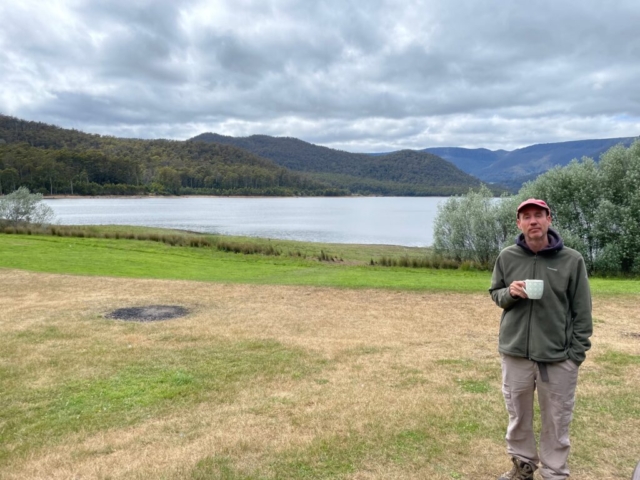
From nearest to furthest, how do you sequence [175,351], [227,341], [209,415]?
1. [209,415]
2. [175,351]
3. [227,341]

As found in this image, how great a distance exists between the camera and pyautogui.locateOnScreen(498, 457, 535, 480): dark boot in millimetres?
3660

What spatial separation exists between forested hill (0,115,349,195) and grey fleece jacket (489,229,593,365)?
116311 millimetres

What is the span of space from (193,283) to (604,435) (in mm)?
12352

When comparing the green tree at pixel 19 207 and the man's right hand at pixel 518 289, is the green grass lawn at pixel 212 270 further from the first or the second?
the green tree at pixel 19 207

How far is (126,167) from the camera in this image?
438 ft

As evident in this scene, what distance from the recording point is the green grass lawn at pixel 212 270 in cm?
1537

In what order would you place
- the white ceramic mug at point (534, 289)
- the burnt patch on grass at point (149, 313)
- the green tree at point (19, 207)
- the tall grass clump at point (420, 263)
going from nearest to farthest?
the white ceramic mug at point (534, 289)
the burnt patch on grass at point (149, 313)
the tall grass clump at point (420, 263)
the green tree at point (19, 207)

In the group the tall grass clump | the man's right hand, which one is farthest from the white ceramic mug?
the tall grass clump

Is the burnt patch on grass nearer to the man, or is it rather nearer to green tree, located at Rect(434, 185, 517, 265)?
the man

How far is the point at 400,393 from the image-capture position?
569 cm

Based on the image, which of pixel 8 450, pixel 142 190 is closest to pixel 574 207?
pixel 8 450

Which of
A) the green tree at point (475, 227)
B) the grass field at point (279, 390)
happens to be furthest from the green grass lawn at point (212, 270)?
the green tree at point (475, 227)

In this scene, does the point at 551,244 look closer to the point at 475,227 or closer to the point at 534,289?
the point at 534,289

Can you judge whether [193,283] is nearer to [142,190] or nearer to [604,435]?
[604,435]
